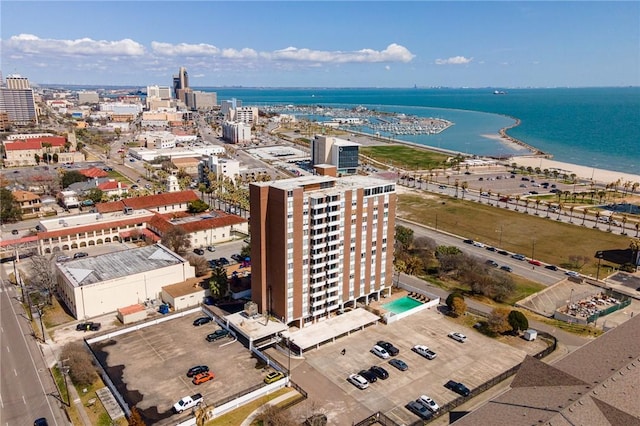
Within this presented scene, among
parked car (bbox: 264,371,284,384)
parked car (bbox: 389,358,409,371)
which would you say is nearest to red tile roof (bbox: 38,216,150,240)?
parked car (bbox: 264,371,284,384)

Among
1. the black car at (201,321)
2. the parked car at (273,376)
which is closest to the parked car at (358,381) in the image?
the parked car at (273,376)

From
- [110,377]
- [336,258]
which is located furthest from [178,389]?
[336,258]

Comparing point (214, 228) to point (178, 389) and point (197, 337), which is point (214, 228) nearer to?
point (197, 337)

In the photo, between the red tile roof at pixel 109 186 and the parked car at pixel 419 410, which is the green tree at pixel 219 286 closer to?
the parked car at pixel 419 410

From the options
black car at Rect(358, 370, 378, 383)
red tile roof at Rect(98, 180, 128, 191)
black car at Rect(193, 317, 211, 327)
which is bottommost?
black car at Rect(358, 370, 378, 383)

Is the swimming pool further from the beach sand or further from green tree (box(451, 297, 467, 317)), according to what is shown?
the beach sand

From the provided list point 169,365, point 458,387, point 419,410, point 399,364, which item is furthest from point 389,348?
point 169,365
